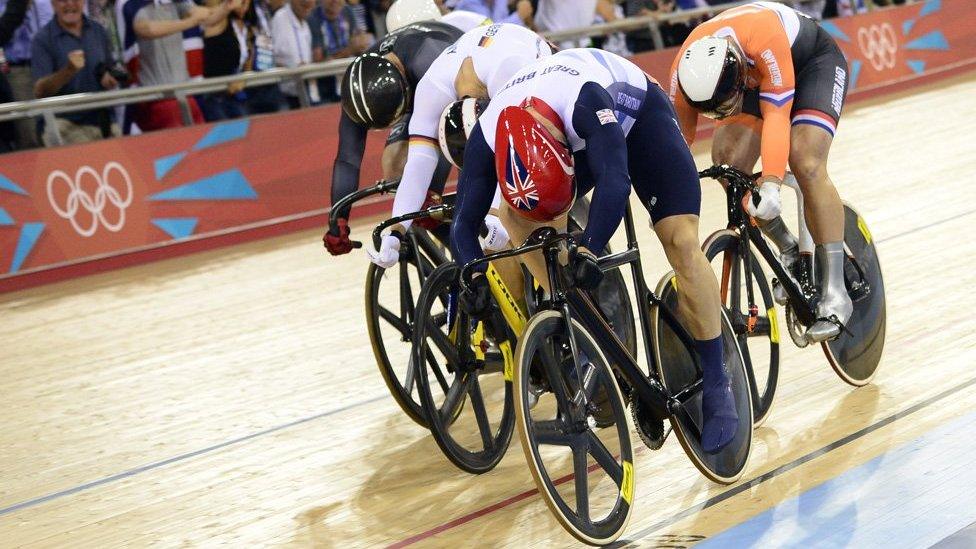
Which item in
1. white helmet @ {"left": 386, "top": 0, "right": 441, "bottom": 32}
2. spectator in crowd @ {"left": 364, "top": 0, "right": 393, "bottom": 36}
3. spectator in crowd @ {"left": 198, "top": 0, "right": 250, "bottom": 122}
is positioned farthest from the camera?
spectator in crowd @ {"left": 364, "top": 0, "right": 393, "bottom": 36}

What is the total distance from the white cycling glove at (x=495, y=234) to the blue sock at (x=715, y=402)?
70 cm

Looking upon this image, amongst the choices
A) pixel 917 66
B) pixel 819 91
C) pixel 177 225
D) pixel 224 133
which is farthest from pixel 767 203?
pixel 917 66

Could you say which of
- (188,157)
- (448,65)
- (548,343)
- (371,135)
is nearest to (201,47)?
(188,157)

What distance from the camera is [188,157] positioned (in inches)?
348

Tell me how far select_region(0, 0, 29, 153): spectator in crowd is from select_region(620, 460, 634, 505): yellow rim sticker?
20.3ft

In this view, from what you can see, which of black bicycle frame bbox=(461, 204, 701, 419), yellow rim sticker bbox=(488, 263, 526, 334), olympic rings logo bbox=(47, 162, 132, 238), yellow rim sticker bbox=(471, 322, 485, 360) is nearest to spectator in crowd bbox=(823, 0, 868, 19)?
olympic rings logo bbox=(47, 162, 132, 238)

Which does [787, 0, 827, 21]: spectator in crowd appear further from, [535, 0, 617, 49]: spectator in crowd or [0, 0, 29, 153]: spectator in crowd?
[0, 0, 29, 153]: spectator in crowd

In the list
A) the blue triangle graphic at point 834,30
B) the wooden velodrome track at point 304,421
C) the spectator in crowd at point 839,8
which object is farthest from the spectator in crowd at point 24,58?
the spectator in crowd at point 839,8

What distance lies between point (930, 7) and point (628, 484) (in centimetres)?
1304

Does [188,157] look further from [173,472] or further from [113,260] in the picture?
[173,472]

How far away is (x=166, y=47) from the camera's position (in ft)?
28.8

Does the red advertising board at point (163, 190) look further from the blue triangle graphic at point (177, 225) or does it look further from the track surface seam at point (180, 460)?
the track surface seam at point (180, 460)

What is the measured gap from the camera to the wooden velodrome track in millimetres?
3688

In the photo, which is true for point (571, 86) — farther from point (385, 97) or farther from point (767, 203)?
point (385, 97)
